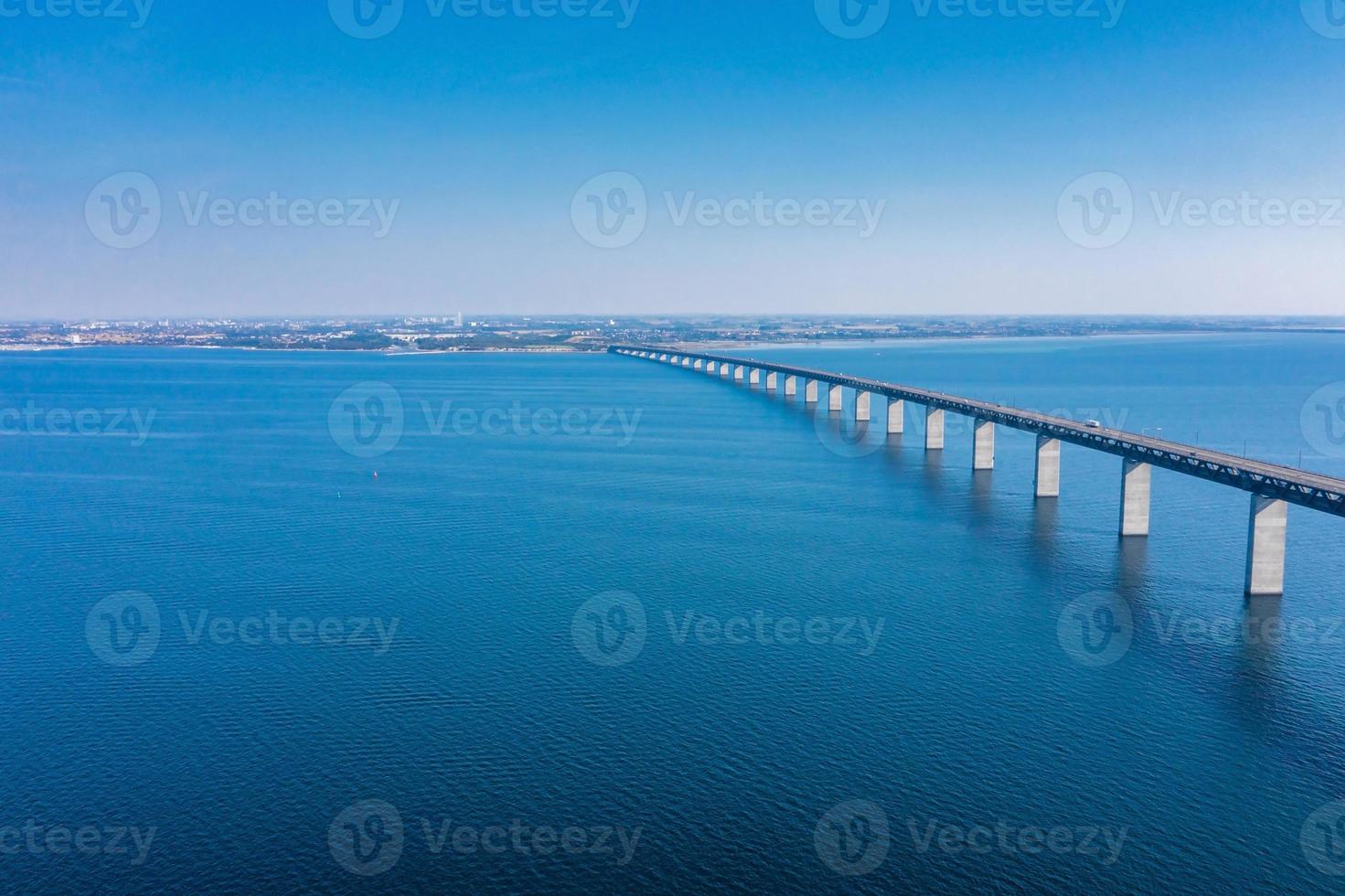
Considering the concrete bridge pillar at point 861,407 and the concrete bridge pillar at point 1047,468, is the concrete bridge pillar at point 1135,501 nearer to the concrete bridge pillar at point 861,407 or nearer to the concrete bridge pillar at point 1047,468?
the concrete bridge pillar at point 1047,468

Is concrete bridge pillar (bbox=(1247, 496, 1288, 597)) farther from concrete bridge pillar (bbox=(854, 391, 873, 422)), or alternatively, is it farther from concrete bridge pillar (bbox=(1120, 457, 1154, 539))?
concrete bridge pillar (bbox=(854, 391, 873, 422))

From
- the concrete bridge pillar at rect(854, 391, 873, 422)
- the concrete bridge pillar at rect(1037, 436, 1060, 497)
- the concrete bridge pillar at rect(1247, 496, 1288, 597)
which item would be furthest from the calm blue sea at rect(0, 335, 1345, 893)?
the concrete bridge pillar at rect(854, 391, 873, 422)

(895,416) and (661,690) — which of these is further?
(895,416)

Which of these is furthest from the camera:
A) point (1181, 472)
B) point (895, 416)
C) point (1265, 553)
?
point (895, 416)

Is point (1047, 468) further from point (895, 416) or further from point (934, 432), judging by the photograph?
point (895, 416)

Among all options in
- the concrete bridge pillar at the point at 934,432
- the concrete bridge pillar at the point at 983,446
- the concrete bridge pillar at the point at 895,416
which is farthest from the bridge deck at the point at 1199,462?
the concrete bridge pillar at the point at 895,416

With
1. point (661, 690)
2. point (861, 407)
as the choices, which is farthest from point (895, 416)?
point (661, 690)
